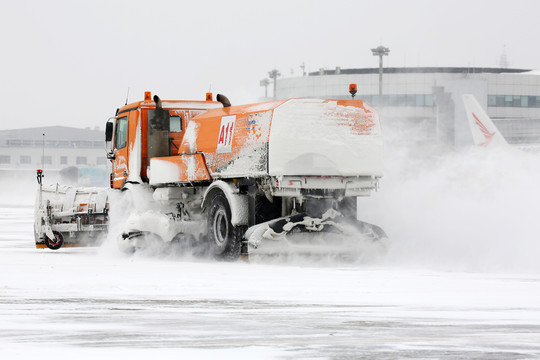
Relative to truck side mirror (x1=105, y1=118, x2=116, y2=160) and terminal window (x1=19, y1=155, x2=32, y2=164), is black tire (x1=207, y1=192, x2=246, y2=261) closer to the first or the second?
truck side mirror (x1=105, y1=118, x2=116, y2=160)

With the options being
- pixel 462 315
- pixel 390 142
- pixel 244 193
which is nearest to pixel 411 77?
pixel 390 142

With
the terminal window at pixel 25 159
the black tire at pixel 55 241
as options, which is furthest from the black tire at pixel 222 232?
the terminal window at pixel 25 159

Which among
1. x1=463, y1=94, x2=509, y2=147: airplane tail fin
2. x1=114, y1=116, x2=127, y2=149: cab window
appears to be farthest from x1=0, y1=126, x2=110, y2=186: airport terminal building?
x1=114, y1=116, x2=127, y2=149: cab window

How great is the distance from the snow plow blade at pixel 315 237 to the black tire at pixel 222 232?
0.66 m

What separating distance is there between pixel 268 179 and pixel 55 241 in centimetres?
673

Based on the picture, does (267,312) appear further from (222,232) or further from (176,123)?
(176,123)

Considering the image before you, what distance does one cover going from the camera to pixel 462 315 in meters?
8.84

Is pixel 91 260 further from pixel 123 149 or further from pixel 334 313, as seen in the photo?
pixel 334 313

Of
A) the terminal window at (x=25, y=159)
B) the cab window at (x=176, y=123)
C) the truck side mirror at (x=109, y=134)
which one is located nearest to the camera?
the cab window at (x=176, y=123)

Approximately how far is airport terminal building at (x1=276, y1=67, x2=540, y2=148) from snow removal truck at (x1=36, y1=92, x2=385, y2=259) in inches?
2446

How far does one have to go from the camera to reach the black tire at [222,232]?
51.1 feet

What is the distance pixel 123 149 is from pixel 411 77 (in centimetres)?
6909

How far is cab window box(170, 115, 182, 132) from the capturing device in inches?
707

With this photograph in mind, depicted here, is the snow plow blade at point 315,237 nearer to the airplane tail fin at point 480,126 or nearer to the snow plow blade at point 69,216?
the snow plow blade at point 69,216
